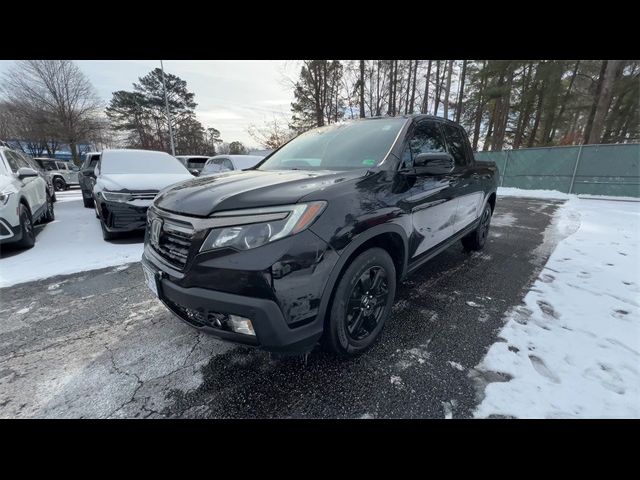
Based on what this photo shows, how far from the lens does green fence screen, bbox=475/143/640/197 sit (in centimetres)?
1044

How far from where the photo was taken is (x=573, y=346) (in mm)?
2242

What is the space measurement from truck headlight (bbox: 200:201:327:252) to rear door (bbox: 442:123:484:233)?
2391 mm

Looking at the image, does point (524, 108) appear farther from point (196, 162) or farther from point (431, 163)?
point (431, 163)

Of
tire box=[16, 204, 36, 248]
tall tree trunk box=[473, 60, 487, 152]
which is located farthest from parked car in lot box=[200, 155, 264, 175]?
tall tree trunk box=[473, 60, 487, 152]

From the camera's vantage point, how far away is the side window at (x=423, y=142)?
242 centimetres

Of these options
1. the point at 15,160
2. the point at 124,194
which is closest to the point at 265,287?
the point at 124,194

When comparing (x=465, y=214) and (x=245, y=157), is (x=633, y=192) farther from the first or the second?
(x=245, y=157)

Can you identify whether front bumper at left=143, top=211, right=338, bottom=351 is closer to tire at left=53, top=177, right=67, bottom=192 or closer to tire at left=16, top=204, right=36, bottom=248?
tire at left=16, top=204, right=36, bottom=248

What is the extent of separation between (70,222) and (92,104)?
2909 cm

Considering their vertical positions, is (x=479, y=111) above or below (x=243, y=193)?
above

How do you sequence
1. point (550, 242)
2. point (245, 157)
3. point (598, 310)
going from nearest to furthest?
point (598, 310), point (550, 242), point (245, 157)

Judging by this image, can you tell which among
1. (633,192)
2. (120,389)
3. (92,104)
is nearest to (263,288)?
(120,389)

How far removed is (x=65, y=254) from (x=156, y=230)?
388 centimetres

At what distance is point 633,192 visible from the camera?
410 inches
